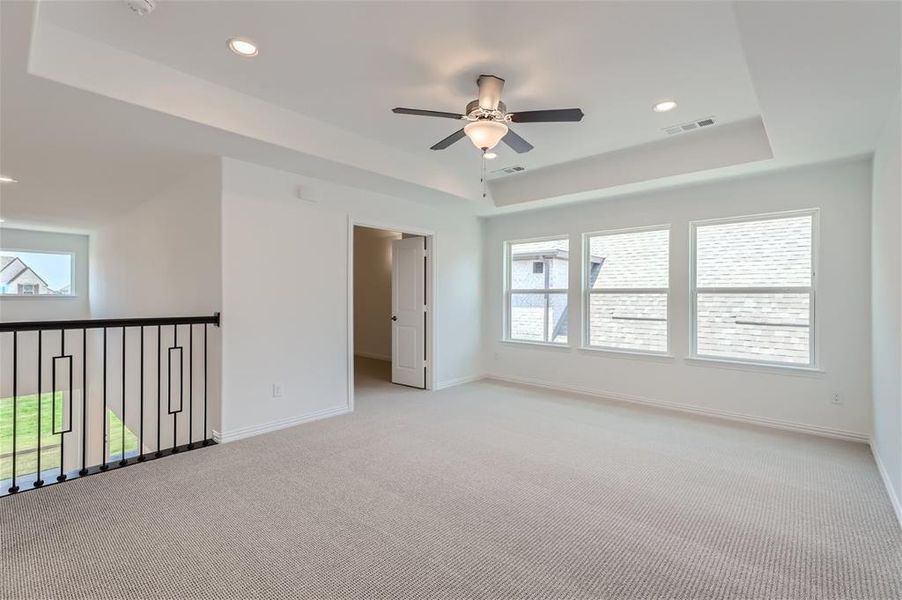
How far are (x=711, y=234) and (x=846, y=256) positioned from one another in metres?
1.13

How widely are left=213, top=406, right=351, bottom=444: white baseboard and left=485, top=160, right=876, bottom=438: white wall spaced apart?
2861mm

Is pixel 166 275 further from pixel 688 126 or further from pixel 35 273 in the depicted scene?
pixel 688 126

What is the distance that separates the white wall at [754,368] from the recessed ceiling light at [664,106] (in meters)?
1.68

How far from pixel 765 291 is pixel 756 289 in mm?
77

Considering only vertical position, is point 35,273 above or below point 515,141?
below

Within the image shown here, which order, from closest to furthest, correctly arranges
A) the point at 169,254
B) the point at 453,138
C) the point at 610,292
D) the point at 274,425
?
the point at 453,138 → the point at 274,425 → the point at 169,254 → the point at 610,292

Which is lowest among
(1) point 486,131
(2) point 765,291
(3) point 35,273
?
(2) point 765,291

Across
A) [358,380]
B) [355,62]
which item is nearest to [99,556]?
[355,62]

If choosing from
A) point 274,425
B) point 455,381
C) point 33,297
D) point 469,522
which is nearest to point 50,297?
point 33,297

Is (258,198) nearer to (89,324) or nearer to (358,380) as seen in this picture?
(89,324)

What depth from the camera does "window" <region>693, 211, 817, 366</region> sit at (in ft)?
13.5

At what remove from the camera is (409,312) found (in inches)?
235

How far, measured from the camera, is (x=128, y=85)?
266cm

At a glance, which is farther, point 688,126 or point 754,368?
point 754,368
